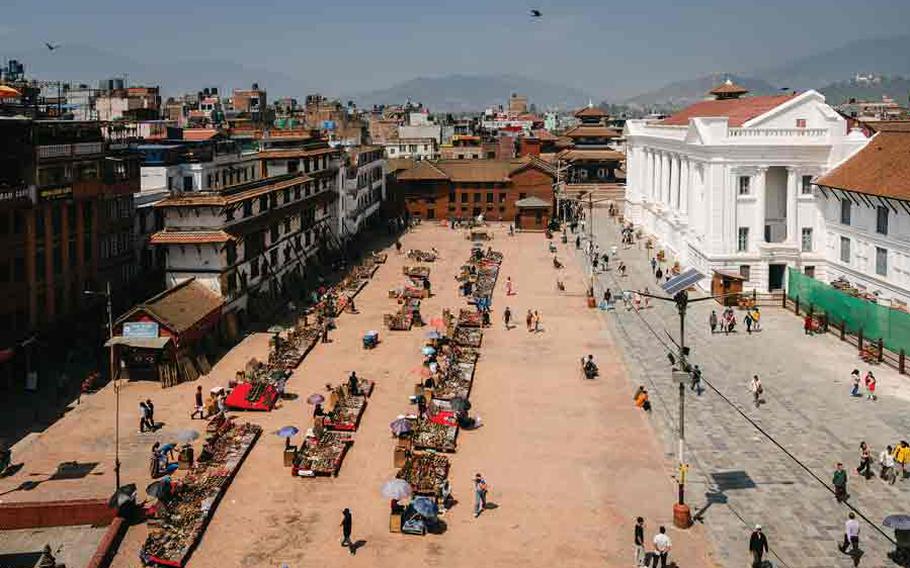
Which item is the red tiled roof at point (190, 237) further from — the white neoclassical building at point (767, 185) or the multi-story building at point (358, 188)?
the white neoclassical building at point (767, 185)

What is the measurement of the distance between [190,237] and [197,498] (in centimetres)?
2268

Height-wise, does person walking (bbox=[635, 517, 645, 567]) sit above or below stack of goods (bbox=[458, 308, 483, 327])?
below

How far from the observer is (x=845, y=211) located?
57562 mm

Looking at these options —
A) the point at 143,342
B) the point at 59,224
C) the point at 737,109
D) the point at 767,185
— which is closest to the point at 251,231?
the point at 59,224

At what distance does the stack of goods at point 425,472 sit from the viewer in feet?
93.5

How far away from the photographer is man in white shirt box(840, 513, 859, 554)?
24219 millimetres

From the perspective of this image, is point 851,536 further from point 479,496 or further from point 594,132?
point 594,132

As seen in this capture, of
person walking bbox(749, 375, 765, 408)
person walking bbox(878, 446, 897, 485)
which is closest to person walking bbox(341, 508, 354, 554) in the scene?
person walking bbox(878, 446, 897, 485)

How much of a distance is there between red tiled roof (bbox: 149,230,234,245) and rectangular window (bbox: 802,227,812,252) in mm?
40678

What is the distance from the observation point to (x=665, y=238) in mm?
83438

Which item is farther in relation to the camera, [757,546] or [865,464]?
[865,464]

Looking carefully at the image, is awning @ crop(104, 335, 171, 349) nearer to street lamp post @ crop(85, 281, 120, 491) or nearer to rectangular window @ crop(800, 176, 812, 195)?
street lamp post @ crop(85, 281, 120, 491)

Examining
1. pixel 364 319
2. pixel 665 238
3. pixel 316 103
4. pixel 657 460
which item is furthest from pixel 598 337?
pixel 316 103

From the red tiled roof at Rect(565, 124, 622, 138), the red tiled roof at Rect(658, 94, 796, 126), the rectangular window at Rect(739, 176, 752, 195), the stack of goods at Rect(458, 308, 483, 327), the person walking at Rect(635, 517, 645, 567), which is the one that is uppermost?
the red tiled roof at Rect(565, 124, 622, 138)
